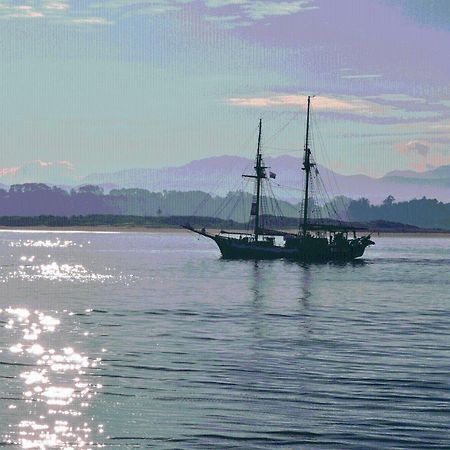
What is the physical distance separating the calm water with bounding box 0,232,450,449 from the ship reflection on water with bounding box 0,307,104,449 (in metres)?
0.05

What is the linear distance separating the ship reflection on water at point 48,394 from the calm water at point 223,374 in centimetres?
5

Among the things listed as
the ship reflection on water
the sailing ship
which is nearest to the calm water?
the ship reflection on water

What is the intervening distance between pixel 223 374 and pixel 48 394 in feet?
22.6

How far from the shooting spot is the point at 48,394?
31.5 meters

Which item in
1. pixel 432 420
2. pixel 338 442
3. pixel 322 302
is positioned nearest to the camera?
pixel 338 442

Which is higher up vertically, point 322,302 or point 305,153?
point 305,153

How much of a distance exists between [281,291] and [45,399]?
57.0 metres

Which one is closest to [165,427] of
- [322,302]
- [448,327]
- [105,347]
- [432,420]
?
[432,420]

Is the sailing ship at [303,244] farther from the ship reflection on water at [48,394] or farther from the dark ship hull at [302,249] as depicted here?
the ship reflection on water at [48,394]

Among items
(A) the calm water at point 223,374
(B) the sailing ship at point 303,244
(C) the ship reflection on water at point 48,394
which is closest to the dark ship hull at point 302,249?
(B) the sailing ship at point 303,244

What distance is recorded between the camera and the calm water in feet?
86.5

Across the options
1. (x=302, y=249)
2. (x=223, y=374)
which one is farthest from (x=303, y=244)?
(x=223, y=374)

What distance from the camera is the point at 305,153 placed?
157 meters

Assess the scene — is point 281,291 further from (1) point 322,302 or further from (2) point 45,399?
(2) point 45,399
